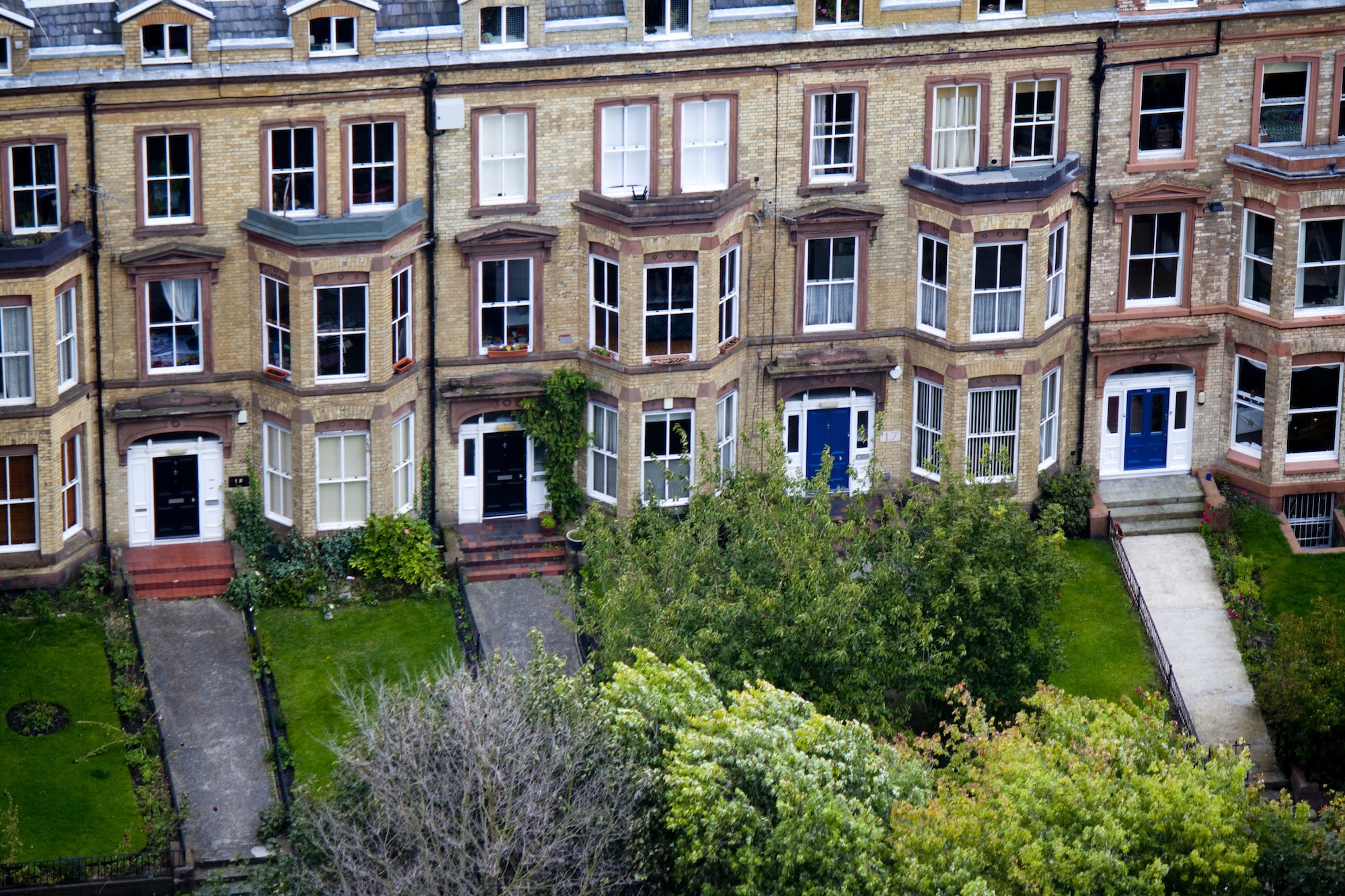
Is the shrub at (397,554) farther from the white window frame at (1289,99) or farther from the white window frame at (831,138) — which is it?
the white window frame at (1289,99)

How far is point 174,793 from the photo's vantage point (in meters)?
49.3

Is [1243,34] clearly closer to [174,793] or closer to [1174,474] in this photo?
[1174,474]

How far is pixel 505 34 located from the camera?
5472 centimetres

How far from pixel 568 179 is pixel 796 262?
5344 millimetres

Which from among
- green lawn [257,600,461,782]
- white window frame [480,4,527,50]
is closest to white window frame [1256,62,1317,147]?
white window frame [480,4,527,50]

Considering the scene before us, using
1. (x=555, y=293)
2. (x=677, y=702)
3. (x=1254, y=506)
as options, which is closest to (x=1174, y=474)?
(x=1254, y=506)

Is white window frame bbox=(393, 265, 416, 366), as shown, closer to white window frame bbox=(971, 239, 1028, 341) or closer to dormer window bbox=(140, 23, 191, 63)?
dormer window bbox=(140, 23, 191, 63)

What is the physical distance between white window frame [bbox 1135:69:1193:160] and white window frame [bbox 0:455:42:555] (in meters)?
24.4

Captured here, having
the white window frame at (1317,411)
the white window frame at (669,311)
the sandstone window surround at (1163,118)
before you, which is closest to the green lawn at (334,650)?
the white window frame at (669,311)

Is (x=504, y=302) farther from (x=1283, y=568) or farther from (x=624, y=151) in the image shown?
(x=1283, y=568)

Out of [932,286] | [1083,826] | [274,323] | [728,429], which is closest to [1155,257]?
[932,286]

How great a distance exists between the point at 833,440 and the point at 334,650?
501 inches

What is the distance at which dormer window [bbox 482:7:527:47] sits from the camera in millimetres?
54531

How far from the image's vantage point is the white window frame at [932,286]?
189ft
